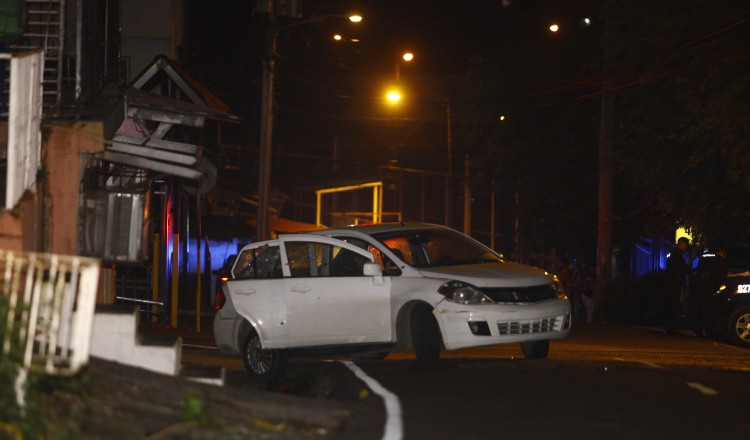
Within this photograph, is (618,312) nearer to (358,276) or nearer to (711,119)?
(711,119)

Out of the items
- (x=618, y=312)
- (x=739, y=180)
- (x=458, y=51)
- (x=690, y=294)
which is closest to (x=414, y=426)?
(x=690, y=294)

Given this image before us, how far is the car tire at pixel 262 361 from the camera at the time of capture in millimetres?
13641

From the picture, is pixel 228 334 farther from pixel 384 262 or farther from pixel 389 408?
pixel 389 408

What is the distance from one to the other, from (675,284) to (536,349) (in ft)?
29.7

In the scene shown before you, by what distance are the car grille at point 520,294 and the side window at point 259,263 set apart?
2.74m

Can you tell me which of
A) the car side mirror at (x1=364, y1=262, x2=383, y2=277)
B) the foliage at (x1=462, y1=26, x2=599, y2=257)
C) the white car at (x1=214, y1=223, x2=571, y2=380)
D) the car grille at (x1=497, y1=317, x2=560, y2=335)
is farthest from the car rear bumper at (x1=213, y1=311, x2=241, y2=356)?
the foliage at (x1=462, y1=26, x2=599, y2=257)

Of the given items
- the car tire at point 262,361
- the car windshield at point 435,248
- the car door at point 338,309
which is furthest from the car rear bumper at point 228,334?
the car windshield at point 435,248

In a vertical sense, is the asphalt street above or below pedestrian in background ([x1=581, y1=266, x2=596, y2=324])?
below

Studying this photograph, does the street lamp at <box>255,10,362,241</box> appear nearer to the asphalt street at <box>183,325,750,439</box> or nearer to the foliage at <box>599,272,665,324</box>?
the foliage at <box>599,272,665,324</box>

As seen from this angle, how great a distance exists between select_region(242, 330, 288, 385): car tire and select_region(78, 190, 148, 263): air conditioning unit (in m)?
1.97

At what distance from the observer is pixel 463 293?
1317cm

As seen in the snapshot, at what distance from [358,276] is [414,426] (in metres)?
4.73

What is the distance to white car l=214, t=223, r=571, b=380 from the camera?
13164mm

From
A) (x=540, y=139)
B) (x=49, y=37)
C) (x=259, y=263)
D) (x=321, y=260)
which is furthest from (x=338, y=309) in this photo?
(x=540, y=139)
